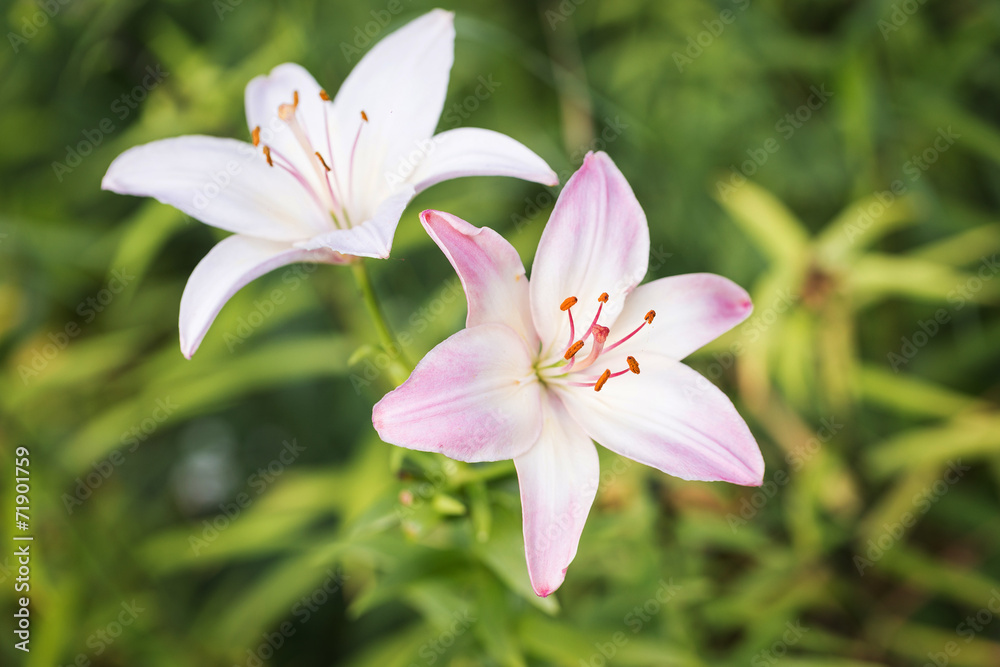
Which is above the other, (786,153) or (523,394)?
(523,394)

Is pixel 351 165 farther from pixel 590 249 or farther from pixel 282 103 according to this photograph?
pixel 590 249

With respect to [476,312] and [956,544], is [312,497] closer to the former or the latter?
[476,312]

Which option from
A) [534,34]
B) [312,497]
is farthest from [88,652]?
[534,34]

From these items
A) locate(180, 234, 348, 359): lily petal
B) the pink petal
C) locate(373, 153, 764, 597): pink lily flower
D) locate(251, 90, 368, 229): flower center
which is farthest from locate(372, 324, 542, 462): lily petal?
the pink petal

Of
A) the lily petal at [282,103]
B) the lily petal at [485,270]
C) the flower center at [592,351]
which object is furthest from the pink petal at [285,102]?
the flower center at [592,351]

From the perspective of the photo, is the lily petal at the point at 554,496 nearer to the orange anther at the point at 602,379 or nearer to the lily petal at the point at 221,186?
the orange anther at the point at 602,379

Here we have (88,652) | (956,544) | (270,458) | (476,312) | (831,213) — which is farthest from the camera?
(831,213)
